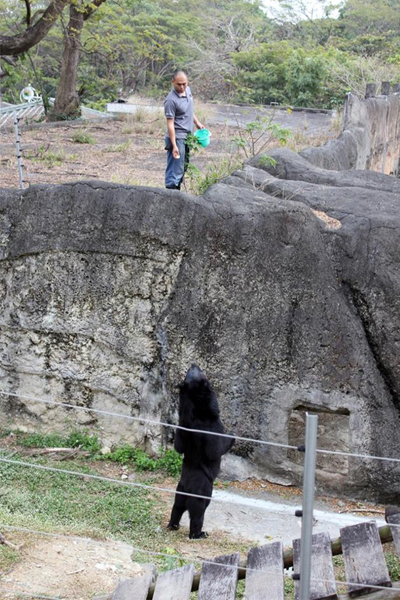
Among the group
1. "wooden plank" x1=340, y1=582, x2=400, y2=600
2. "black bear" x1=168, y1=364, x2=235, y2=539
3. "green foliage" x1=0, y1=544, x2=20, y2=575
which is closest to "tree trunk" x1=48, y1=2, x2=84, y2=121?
"black bear" x1=168, y1=364, x2=235, y2=539

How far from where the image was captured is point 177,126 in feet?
31.2

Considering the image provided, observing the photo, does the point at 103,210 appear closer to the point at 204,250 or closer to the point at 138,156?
the point at 204,250

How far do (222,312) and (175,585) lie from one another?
131 inches

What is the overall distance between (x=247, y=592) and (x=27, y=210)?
4.63 metres

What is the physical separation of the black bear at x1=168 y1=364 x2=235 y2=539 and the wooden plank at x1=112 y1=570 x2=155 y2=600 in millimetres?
1736

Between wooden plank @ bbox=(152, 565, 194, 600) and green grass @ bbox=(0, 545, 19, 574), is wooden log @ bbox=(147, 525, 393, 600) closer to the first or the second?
wooden plank @ bbox=(152, 565, 194, 600)

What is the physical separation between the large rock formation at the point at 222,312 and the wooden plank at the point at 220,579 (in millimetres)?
2868

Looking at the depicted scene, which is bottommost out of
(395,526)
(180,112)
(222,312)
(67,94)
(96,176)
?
(395,526)

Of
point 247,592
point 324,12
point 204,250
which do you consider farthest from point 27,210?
point 324,12

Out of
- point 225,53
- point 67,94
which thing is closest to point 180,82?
point 67,94

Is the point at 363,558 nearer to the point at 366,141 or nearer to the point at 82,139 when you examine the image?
the point at 366,141

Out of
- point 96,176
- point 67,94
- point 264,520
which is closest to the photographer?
point 264,520

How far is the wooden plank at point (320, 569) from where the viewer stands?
14.6 ft

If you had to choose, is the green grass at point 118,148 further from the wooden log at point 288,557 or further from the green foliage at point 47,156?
the wooden log at point 288,557
